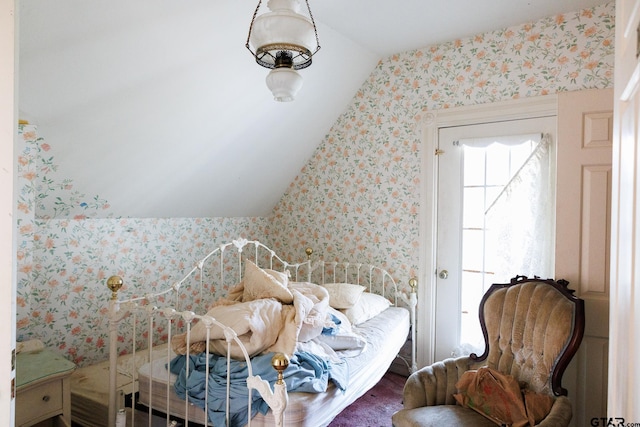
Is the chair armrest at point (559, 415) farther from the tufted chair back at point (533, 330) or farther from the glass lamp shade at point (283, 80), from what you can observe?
the glass lamp shade at point (283, 80)

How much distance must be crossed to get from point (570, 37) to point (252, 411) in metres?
2.98

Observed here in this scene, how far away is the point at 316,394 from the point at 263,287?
2.21 ft

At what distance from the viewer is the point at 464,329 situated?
3150 millimetres

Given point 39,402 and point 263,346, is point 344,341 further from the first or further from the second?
point 39,402

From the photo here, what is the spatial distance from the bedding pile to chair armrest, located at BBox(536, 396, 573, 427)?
0.93m

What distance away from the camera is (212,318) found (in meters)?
1.80

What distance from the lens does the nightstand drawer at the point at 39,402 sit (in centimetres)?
182

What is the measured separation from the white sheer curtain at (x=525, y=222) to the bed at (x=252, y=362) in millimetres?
941

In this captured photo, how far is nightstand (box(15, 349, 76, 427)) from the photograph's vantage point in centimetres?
183

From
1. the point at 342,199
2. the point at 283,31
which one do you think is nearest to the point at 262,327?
the point at 283,31

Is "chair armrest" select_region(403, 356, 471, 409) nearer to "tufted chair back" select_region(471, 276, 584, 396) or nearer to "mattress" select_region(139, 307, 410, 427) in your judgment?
"tufted chair back" select_region(471, 276, 584, 396)

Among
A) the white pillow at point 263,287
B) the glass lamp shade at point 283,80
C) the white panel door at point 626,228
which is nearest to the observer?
the white panel door at point 626,228

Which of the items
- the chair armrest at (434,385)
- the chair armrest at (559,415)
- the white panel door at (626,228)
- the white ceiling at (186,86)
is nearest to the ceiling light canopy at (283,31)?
the white ceiling at (186,86)

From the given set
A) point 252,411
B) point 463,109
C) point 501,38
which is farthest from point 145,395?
point 501,38
